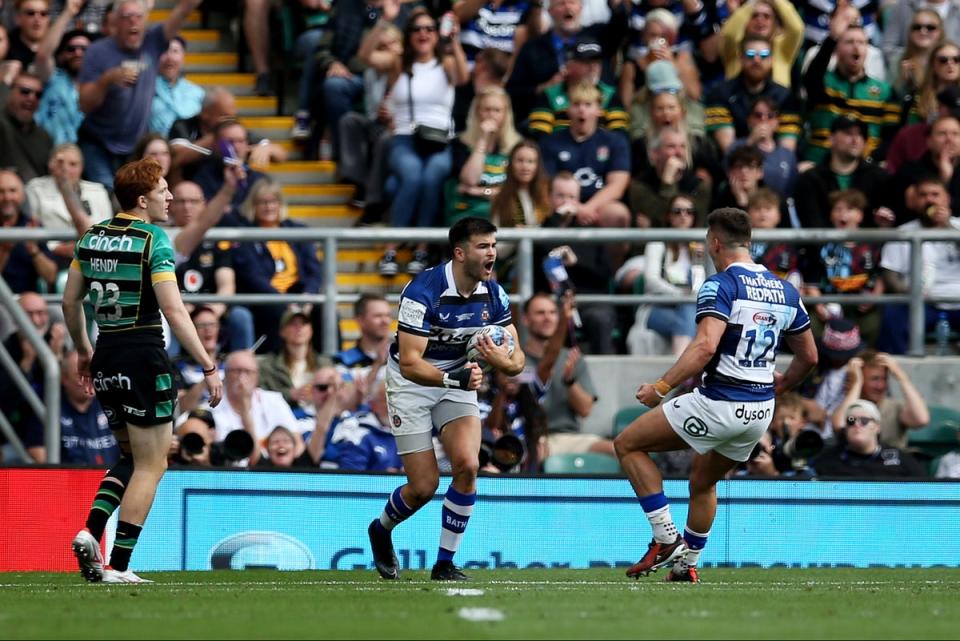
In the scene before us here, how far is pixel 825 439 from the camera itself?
14719mm

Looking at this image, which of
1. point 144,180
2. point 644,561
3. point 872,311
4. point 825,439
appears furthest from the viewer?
point 872,311

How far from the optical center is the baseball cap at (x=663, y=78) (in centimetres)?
1691

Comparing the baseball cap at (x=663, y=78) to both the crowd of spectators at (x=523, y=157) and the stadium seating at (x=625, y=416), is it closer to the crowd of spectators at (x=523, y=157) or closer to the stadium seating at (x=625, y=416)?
the crowd of spectators at (x=523, y=157)

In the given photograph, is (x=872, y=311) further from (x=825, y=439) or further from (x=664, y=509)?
(x=664, y=509)

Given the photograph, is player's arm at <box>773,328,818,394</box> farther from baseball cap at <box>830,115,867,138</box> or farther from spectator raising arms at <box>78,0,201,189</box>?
spectator raising arms at <box>78,0,201,189</box>

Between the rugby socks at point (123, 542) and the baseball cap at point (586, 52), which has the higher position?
the baseball cap at point (586, 52)

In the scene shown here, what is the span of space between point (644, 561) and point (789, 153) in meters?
7.29

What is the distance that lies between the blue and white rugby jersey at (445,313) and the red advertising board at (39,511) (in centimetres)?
321

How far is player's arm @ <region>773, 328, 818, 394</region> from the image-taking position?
35.3ft

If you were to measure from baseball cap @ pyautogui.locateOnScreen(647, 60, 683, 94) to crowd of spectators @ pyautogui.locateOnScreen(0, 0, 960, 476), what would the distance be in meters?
0.03

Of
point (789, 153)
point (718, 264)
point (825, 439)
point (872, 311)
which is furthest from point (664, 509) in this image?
point (789, 153)

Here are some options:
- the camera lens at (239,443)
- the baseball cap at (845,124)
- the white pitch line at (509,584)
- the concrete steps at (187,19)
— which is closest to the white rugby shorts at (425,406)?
the white pitch line at (509,584)

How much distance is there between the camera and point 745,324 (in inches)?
412

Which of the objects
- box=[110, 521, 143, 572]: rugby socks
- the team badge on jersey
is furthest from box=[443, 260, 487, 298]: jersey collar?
box=[110, 521, 143, 572]: rugby socks
